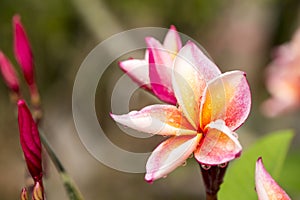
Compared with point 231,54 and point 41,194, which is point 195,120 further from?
point 231,54

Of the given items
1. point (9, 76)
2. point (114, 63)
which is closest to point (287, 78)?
point (9, 76)

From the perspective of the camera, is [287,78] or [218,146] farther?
[287,78]

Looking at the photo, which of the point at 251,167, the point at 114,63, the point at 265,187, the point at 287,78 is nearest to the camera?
the point at 265,187

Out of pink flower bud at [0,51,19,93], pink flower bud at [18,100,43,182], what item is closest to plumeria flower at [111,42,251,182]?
pink flower bud at [18,100,43,182]

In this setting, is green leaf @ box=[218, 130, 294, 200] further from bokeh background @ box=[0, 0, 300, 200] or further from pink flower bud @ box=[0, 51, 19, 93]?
bokeh background @ box=[0, 0, 300, 200]

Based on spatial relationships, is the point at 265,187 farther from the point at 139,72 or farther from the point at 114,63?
the point at 114,63

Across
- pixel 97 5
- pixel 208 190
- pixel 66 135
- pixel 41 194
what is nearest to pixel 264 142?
pixel 208 190
